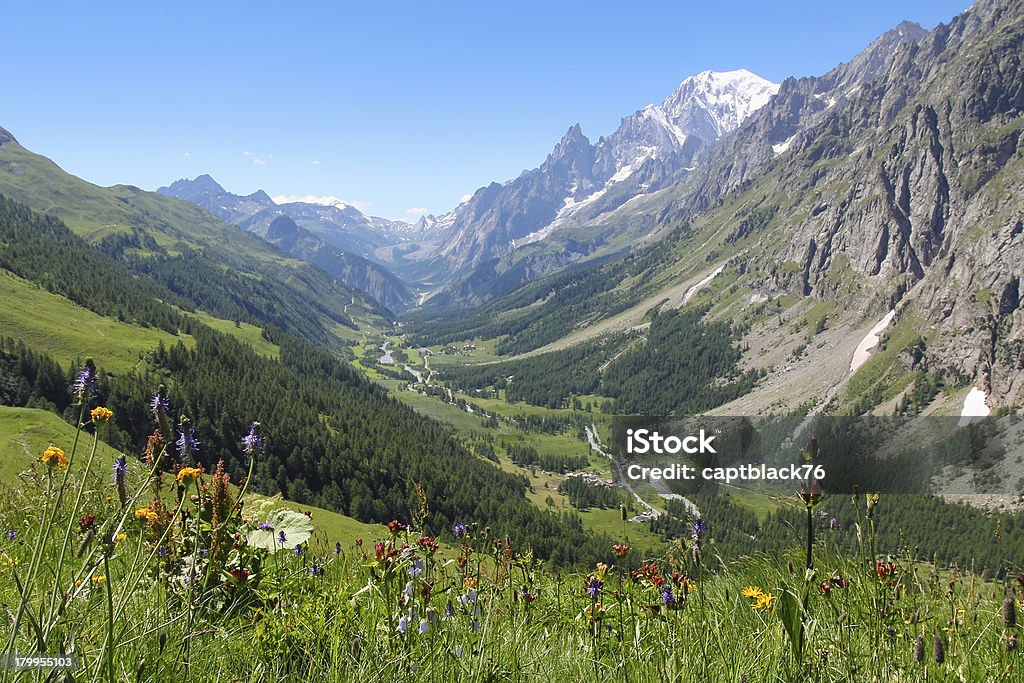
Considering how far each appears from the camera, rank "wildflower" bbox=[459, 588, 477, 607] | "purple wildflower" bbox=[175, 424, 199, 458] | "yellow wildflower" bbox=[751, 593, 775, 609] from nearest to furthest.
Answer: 1. "purple wildflower" bbox=[175, 424, 199, 458]
2. "wildflower" bbox=[459, 588, 477, 607]
3. "yellow wildflower" bbox=[751, 593, 775, 609]

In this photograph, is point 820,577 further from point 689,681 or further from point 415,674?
point 415,674

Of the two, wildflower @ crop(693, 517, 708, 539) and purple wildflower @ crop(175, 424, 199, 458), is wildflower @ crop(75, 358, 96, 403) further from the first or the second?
wildflower @ crop(693, 517, 708, 539)

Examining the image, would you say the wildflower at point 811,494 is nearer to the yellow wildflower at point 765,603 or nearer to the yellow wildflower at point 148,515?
the yellow wildflower at point 765,603

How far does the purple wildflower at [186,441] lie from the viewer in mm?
3846

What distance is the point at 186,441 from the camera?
3.88 m

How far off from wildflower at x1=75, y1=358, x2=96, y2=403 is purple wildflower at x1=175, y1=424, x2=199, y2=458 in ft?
2.14

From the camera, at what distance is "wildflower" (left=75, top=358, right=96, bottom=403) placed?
10.5 ft

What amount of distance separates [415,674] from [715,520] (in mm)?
144667

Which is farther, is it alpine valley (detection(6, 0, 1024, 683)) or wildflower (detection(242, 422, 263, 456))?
wildflower (detection(242, 422, 263, 456))

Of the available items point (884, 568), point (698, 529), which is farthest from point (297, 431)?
point (884, 568)

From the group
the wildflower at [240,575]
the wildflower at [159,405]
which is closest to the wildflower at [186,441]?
the wildflower at [159,405]

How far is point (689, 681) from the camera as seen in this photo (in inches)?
133
